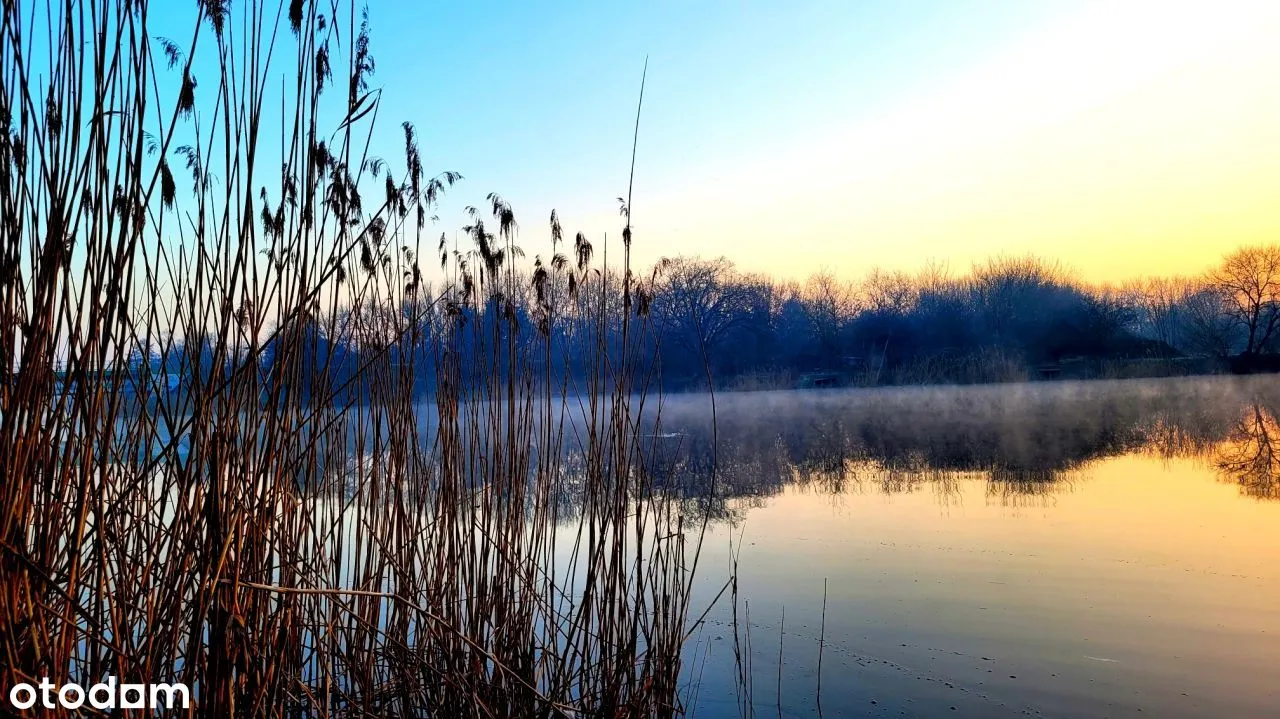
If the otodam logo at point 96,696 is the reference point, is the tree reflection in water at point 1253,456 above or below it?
below

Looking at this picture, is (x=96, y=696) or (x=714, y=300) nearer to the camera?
(x=96, y=696)

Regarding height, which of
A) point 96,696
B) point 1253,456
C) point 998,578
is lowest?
point 998,578

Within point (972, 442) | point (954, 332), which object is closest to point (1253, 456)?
point (972, 442)

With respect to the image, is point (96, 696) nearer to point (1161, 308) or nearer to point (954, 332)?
point (954, 332)

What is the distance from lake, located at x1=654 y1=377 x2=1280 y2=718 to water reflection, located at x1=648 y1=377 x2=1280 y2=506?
6cm

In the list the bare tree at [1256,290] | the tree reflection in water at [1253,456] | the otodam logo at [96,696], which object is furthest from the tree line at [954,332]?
the otodam logo at [96,696]

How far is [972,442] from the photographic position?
30.8ft

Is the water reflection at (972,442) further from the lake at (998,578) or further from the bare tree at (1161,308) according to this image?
the bare tree at (1161,308)

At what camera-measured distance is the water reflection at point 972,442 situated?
22.7 feet

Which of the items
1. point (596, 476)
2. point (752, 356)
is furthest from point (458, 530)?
point (752, 356)

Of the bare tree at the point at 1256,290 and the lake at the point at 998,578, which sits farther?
the bare tree at the point at 1256,290

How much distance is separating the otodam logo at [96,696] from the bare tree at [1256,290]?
106 ft

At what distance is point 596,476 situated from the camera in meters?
2.50

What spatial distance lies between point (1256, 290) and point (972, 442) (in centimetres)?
2571
